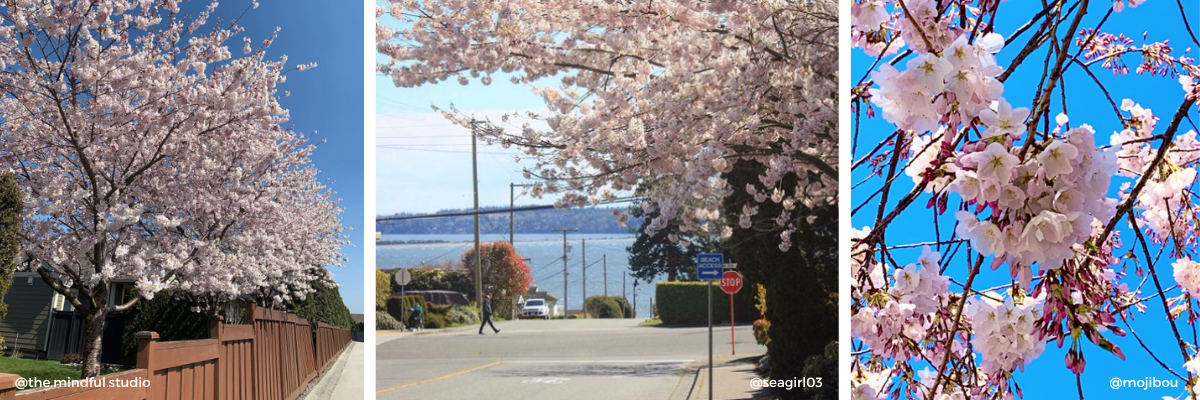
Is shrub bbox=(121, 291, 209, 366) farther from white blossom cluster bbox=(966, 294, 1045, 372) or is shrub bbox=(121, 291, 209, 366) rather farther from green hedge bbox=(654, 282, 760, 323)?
white blossom cluster bbox=(966, 294, 1045, 372)

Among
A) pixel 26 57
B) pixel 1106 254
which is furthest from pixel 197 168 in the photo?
pixel 1106 254

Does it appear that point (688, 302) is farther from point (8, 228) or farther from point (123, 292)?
point (8, 228)

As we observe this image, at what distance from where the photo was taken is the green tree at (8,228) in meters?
1.90

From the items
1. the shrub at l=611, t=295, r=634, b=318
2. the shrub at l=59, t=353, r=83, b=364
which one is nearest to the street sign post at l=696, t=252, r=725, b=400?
the shrub at l=611, t=295, r=634, b=318

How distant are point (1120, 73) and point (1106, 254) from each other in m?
0.81

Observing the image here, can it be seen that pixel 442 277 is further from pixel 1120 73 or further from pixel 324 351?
pixel 1120 73

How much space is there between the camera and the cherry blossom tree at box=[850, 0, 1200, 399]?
2.98 feet

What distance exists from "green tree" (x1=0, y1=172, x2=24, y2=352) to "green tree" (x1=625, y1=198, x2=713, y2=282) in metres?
1.79

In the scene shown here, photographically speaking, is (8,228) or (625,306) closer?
(8,228)

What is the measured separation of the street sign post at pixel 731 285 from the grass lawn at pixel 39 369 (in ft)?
6.37

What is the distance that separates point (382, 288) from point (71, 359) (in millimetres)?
974

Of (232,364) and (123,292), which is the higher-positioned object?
(123,292)

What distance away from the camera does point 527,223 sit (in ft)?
9.50

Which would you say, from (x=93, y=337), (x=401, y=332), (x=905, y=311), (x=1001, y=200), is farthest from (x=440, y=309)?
(x=1001, y=200)
